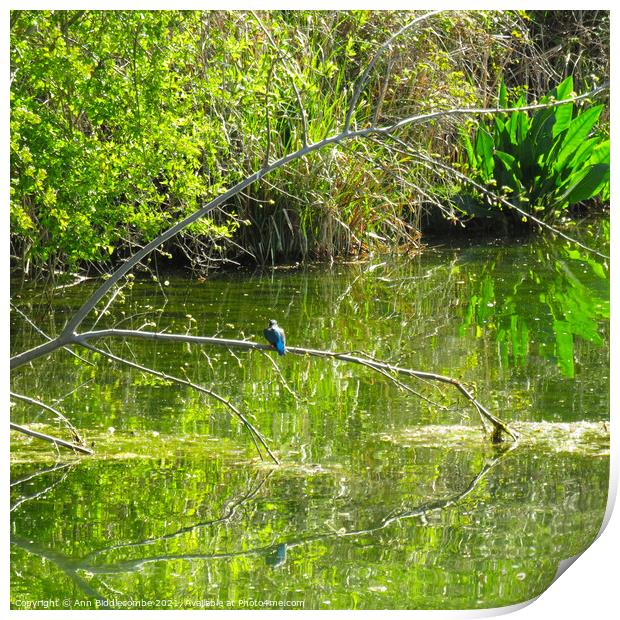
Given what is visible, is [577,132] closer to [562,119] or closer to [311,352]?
[562,119]

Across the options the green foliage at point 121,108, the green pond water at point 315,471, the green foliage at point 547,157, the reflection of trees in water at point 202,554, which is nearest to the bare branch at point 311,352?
the green pond water at point 315,471

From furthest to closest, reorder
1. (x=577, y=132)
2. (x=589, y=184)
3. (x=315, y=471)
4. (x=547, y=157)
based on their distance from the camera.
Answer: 1. (x=589, y=184)
2. (x=547, y=157)
3. (x=577, y=132)
4. (x=315, y=471)

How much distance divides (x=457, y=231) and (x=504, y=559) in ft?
23.6

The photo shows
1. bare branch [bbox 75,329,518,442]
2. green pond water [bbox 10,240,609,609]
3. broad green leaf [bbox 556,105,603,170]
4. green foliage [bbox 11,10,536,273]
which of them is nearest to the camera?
green pond water [bbox 10,240,609,609]

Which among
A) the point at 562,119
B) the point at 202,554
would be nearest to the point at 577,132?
the point at 562,119

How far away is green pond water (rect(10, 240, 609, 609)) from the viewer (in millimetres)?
3082

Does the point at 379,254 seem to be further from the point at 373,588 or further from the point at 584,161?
the point at 373,588

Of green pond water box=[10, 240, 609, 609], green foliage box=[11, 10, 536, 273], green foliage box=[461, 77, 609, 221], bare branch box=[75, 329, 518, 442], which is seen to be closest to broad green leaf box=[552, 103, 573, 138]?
green foliage box=[461, 77, 609, 221]

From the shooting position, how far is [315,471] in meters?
3.87

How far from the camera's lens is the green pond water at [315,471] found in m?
3.08

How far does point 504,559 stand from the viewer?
3.18 meters

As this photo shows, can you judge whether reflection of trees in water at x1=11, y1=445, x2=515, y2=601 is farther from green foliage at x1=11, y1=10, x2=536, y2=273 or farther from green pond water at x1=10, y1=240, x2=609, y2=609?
green foliage at x1=11, y1=10, x2=536, y2=273

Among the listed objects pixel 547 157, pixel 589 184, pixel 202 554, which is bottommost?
pixel 202 554
